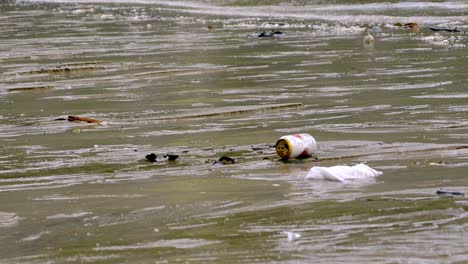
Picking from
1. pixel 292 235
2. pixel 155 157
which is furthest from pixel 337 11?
pixel 292 235

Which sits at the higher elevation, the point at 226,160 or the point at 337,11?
the point at 226,160

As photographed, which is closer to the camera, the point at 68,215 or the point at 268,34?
the point at 68,215

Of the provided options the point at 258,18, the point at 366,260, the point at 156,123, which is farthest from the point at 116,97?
the point at 258,18

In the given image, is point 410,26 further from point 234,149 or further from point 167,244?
point 167,244

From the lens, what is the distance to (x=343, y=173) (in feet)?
27.8

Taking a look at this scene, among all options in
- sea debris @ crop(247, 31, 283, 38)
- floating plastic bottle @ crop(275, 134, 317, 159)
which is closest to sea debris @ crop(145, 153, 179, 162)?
floating plastic bottle @ crop(275, 134, 317, 159)

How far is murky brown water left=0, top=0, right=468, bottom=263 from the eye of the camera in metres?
6.68

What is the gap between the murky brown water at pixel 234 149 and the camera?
6680 mm

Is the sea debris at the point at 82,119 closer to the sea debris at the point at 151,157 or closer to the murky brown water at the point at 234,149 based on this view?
the murky brown water at the point at 234,149

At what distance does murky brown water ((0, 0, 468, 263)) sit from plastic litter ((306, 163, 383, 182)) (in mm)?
83

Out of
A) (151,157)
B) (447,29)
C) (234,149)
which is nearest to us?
(151,157)

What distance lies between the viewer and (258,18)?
106ft

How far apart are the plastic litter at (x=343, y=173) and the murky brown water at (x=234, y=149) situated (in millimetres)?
83

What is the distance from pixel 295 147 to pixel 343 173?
115cm
